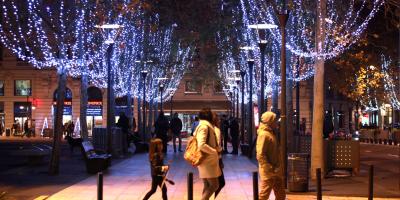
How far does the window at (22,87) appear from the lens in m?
72.4

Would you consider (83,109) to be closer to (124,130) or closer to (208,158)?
(124,130)

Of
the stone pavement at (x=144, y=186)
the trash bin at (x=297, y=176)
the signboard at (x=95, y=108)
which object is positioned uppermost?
the signboard at (x=95, y=108)

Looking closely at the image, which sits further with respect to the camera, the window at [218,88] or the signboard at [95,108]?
the window at [218,88]

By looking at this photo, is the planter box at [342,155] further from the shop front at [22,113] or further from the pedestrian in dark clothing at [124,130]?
the shop front at [22,113]

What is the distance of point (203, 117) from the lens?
476 inches

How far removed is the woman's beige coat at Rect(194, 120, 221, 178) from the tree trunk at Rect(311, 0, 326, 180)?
8429 millimetres

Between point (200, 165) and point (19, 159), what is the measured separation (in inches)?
756

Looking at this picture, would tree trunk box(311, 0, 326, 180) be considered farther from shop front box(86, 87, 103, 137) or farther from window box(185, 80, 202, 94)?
window box(185, 80, 202, 94)

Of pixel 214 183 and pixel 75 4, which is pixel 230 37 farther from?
pixel 214 183

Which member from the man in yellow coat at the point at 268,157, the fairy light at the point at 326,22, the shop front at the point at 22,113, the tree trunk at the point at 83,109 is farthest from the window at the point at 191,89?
the man in yellow coat at the point at 268,157

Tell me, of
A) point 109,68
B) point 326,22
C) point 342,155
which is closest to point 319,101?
point 342,155

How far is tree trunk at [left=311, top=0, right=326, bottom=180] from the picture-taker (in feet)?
64.6

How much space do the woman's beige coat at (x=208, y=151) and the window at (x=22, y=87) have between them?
63123mm

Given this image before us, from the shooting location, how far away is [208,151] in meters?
11.5
